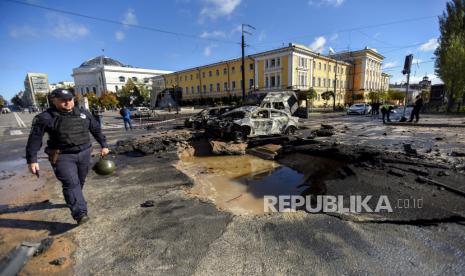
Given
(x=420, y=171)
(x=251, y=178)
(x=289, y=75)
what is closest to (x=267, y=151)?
(x=251, y=178)

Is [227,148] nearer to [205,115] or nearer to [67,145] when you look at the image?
[67,145]

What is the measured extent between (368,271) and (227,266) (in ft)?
4.77

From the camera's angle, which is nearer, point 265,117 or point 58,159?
point 58,159

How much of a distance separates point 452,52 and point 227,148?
25.7m

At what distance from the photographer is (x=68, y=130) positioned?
3279 millimetres

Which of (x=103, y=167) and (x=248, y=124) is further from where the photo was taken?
(x=248, y=124)

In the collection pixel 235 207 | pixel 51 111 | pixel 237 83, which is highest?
pixel 237 83

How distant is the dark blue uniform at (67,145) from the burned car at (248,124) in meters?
6.41

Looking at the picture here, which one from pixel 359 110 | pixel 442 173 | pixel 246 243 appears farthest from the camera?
pixel 359 110

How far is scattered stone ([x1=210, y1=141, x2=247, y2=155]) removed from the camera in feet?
28.6

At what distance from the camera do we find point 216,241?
118 inches

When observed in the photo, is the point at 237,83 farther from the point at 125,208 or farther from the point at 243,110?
the point at 125,208

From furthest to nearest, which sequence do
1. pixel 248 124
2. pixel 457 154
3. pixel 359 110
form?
pixel 359 110 → pixel 248 124 → pixel 457 154

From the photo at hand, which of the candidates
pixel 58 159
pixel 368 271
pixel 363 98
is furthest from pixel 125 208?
pixel 363 98
